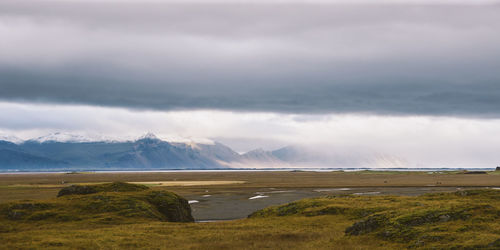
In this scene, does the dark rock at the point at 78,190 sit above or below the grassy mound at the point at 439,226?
above

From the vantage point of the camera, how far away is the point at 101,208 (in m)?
56.7

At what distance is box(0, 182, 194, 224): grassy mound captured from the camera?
5253 centimetres

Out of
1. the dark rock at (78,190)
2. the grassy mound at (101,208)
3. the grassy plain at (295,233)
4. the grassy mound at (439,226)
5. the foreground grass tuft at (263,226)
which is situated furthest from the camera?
the dark rock at (78,190)

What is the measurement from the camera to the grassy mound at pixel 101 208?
52531mm

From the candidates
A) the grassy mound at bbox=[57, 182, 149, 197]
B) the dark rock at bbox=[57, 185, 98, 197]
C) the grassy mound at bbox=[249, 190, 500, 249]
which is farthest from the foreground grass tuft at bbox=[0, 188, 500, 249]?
the grassy mound at bbox=[57, 182, 149, 197]

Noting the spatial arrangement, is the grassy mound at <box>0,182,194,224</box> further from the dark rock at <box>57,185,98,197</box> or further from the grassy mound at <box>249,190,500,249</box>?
the grassy mound at <box>249,190,500,249</box>

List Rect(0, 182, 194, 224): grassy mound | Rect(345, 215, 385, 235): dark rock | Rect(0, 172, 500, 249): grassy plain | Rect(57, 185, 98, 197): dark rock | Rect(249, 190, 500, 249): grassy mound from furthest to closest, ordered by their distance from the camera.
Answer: Rect(57, 185, 98, 197): dark rock, Rect(0, 182, 194, 224): grassy mound, Rect(345, 215, 385, 235): dark rock, Rect(0, 172, 500, 249): grassy plain, Rect(249, 190, 500, 249): grassy mound

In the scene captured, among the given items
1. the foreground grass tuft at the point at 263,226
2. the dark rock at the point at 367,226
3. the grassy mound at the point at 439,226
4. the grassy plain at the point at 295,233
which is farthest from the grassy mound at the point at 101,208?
the grassy mound at the point at 439,226

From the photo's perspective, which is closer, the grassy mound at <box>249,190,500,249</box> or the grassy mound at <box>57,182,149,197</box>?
the grassy mound at <box>249,190,500,249</box>

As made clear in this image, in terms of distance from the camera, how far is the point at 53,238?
39781mm

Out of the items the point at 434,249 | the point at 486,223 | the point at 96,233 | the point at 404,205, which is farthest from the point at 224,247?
the point at 404,205

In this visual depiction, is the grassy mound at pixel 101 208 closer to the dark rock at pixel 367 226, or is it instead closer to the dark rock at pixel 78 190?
the dark rock at pixel 78 190

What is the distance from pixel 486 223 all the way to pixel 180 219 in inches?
1471

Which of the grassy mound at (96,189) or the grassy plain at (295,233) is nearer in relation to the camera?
the grassy plain at (295,233)
